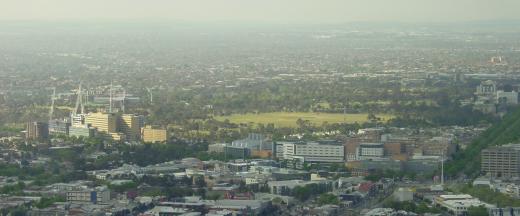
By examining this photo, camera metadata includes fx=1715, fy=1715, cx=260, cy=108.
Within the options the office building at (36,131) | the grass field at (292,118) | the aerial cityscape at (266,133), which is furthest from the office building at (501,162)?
the office building at (36,131)

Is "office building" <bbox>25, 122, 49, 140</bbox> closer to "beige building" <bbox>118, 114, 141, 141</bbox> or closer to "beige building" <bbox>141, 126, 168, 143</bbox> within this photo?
Answer: "beige building" <bbox>118, 114, 141, 141</bbox>

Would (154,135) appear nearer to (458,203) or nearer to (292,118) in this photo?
(292,118)

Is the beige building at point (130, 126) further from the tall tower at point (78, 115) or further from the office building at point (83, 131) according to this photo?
the tall tower at point (78, 115)

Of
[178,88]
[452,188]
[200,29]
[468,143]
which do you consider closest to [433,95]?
[178,88]

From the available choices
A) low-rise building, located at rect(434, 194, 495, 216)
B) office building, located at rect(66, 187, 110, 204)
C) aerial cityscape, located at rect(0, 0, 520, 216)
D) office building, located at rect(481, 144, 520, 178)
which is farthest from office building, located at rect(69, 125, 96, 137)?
low-rise building, located at rect(434, 194, 495, 216)

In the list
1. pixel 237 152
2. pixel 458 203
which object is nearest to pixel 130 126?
pixel 237 152

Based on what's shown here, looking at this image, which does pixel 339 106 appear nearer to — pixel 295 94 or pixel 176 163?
pixel 295 94
